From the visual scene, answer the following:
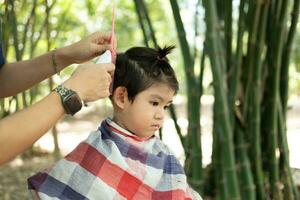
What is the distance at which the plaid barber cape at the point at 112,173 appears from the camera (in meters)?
1.09

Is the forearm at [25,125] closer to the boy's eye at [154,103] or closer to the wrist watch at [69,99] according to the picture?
the wrist watch at [69,99]

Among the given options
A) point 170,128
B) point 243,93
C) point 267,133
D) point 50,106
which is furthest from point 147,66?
point 170,128

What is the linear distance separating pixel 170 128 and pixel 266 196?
15.3ft

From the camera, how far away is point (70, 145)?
5.52m

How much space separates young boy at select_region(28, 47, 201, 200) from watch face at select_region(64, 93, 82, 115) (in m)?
0.22

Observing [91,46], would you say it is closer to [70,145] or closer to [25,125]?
[25,125]

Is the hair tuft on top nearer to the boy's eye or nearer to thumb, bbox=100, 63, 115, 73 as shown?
the boy's eye

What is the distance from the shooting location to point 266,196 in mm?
1986

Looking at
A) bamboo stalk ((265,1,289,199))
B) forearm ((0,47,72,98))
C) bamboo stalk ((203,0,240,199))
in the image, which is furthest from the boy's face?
bamboo stalk ((265,1,289,199))

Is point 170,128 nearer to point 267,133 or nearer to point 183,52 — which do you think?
point 267,133

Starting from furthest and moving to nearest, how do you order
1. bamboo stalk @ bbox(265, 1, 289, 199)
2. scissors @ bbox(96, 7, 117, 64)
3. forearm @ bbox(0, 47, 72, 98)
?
bamboo stalk @ bbox(265, 1, 289, 199), forearm @ bbox(0, 47, 72, 98), scissors @ bbox(96, 7, 117, 64)

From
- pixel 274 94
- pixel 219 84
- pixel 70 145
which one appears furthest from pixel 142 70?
pixel 70 145

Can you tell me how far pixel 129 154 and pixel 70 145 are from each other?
445 centimetres

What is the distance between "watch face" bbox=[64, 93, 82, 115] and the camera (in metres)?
0.92
